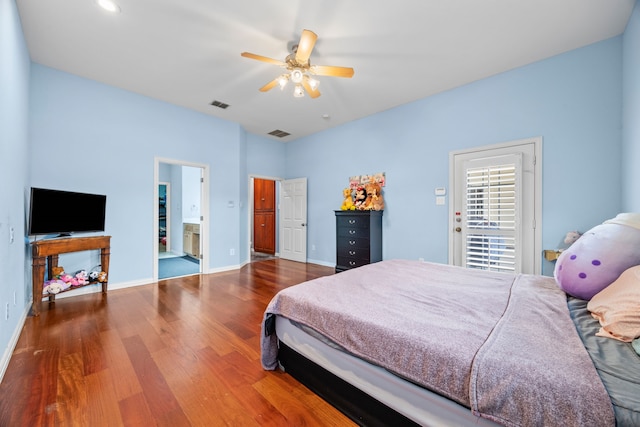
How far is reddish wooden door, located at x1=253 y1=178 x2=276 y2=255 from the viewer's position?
6.94 m

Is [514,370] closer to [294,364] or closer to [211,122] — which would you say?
[294,364]

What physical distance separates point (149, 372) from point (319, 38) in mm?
3219

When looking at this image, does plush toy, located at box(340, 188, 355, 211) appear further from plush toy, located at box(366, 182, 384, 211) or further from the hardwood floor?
Result: the hardwood floor

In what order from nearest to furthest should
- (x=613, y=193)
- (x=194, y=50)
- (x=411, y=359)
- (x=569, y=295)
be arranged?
1. (x=411, y=359)
2. (x=569, y=295)
3. (x=613, y=193)
4. (x=194, y=50)

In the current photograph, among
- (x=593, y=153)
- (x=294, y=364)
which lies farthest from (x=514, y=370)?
(x=593, y=153)

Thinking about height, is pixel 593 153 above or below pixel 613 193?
above

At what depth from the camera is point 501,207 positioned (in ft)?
10.6

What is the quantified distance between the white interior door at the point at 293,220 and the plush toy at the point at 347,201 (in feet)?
4.10

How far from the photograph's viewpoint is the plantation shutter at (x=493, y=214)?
10.4ft

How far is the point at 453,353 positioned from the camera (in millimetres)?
986

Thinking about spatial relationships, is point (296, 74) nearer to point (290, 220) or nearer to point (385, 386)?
point (385, 386)

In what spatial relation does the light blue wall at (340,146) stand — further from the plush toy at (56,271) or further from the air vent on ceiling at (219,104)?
the air vent on ceiling at (219,104)

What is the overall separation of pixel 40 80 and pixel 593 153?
636cm

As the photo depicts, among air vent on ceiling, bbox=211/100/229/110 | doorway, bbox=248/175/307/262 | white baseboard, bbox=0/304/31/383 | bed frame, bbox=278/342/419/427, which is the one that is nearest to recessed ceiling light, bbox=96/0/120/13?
air vent on ceiling, bbox=211/100/229/110
